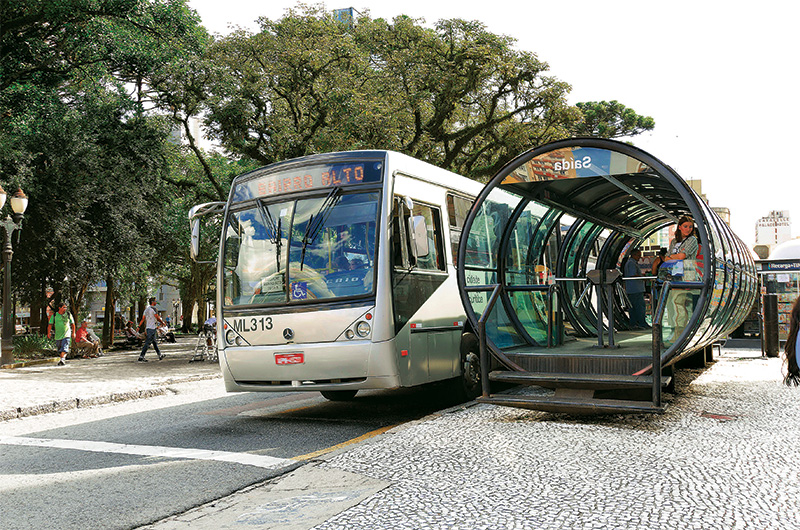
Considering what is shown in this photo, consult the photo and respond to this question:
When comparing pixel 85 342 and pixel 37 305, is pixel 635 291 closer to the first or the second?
pixel 85 342

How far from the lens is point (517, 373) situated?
26.9ft

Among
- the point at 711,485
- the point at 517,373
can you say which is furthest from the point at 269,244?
the point at 711,485

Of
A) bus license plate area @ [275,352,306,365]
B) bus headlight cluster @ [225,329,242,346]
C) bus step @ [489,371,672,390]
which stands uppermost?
bus headlight cluster @ [225,329,242,346]

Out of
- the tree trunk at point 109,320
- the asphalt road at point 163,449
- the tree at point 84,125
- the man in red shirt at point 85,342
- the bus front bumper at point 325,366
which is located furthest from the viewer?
the tree trunk at point 109,320

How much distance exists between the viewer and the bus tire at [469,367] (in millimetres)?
10000

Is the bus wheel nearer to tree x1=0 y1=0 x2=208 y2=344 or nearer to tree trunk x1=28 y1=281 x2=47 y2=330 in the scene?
tree x1=0 y1=0 x2=208 y2=344

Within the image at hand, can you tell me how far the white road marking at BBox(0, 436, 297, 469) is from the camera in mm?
6480

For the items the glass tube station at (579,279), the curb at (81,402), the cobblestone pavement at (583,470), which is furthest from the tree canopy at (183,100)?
the cobblestone pavement at (583,470)

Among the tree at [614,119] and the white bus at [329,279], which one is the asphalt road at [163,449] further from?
the tree at [614,119]

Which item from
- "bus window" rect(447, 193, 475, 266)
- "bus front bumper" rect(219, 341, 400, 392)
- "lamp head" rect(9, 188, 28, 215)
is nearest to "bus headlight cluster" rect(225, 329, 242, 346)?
"bus front bumper" rect(219, 341, 400, 392)

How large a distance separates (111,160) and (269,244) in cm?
1486

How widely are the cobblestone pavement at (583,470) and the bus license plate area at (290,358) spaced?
1.67 metres

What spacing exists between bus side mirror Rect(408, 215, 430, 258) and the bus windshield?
456 mm

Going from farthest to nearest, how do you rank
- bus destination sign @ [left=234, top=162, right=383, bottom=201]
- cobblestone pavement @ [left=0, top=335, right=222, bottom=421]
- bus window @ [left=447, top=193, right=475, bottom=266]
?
cobblestone pavement @ [left=0, top=335, right=222, bottom=421]
bus window @ [left=447, top=193, right=475, bottom=266]
bus destination sign @ [left=234, top=162, right=383, bottom=201]
